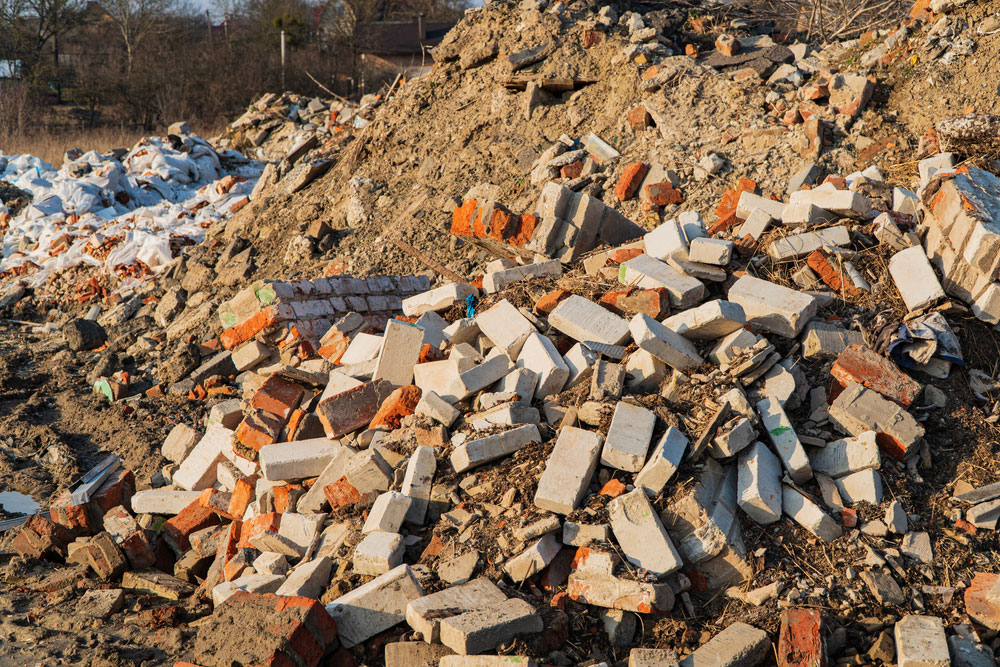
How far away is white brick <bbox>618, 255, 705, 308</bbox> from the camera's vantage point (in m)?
4.40

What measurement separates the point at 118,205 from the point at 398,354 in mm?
9915

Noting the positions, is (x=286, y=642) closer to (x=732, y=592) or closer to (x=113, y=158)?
(x=732, y=592)

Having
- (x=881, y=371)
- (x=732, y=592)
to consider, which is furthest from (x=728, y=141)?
(x=732, y=592)

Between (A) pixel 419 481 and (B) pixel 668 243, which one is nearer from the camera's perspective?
(A) pixel 419 481

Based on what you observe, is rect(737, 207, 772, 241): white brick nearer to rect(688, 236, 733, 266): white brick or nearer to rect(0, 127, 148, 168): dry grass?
rect(688, 236, 733, 266): white brick

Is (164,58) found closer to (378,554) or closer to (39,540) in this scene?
(39,540)

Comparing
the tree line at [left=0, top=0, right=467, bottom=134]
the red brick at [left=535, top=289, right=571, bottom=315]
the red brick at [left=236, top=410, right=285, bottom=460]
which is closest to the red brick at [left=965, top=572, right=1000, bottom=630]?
the red brick at [left=535, top=289, right=571, bottom=315]

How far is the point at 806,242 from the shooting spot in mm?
4621

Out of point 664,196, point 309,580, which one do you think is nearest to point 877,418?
point 309,580

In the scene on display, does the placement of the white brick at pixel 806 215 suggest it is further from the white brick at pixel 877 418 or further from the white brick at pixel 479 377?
the white brick at pixel 479 377

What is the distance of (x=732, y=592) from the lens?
10.7 feet

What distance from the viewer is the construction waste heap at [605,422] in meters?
3.15

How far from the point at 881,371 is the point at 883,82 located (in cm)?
448

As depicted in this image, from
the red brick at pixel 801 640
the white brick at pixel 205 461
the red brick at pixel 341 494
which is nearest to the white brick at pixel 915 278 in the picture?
the red brick at pixel 801 640
